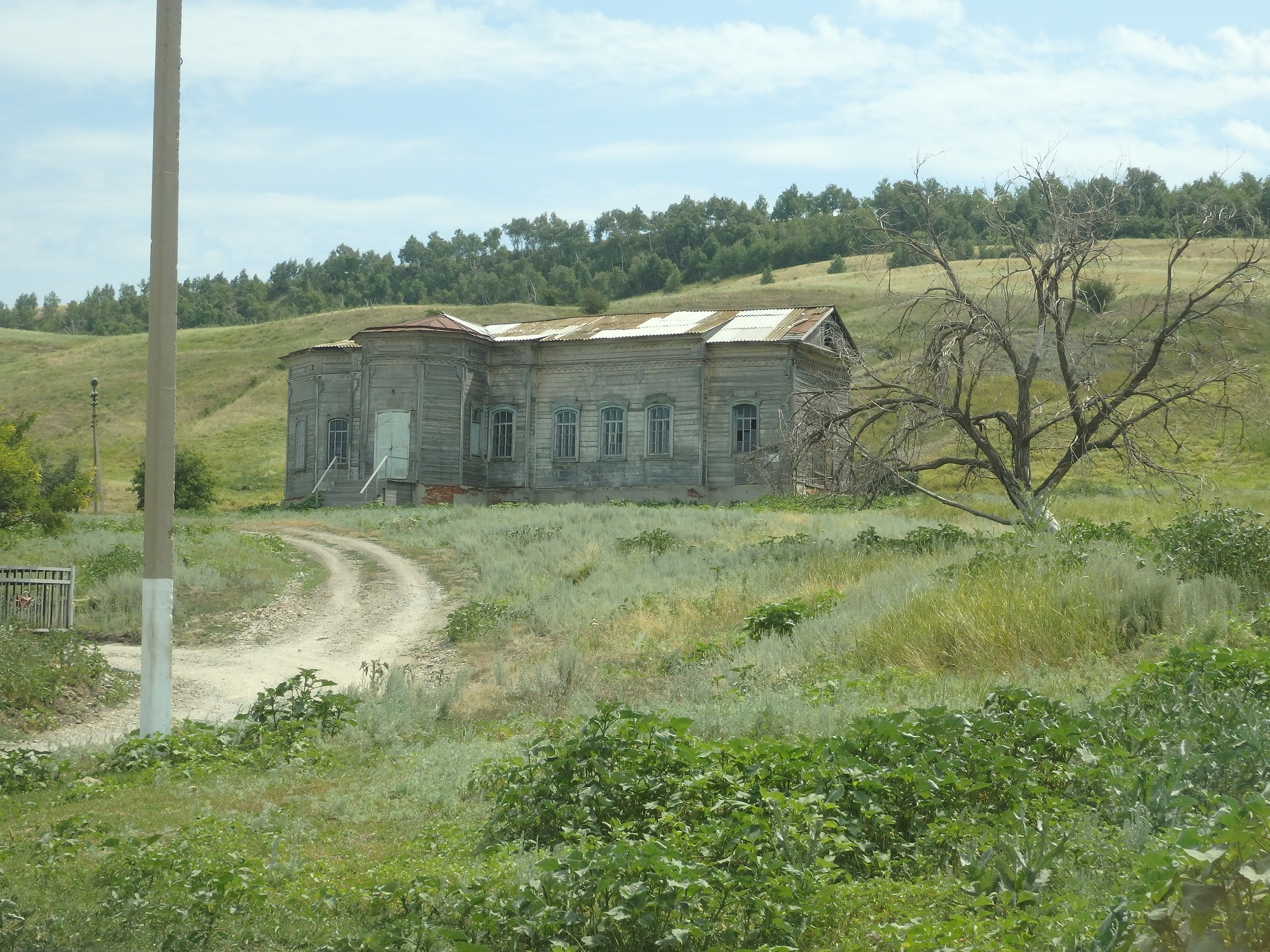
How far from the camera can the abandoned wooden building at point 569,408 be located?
3600 cm

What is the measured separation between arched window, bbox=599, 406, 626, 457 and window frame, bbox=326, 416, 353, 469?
338 inches

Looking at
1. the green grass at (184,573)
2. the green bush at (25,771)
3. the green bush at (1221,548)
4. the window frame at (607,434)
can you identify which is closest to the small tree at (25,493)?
the green grass at (184,573)

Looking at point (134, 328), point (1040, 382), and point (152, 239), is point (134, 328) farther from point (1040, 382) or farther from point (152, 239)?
point (152, 239)

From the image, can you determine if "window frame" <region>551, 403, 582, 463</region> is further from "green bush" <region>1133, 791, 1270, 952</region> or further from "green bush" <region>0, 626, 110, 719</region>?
"green bush" <region>1133, 791, 1270, 952</region>

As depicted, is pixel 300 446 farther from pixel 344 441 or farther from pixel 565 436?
pixel 565 436

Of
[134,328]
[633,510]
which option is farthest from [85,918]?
[134,328]

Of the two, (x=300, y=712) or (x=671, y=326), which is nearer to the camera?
(x=300, y=712)

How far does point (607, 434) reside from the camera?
37344mm

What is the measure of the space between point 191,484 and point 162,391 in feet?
126

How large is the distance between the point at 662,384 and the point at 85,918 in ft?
106

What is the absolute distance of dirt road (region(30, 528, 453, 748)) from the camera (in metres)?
12.3

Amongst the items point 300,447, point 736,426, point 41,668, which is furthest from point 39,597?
point 300,447

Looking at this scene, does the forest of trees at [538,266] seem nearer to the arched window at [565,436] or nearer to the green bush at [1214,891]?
the arched window at [565,436]

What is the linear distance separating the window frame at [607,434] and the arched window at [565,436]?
852mm
